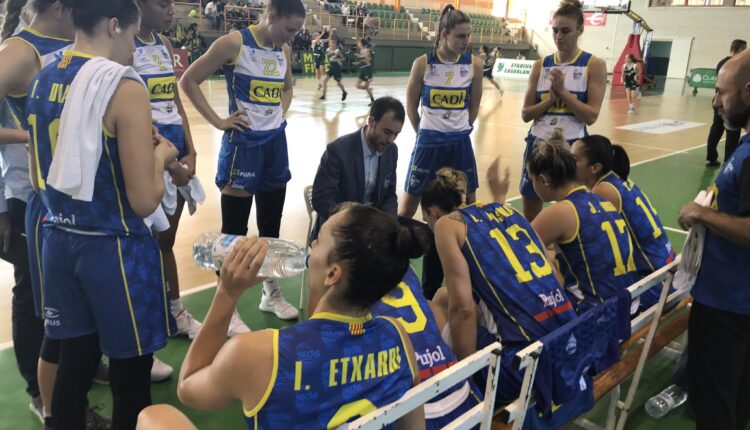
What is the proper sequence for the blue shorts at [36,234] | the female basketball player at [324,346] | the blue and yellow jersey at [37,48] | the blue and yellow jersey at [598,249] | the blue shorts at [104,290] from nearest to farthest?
the female basketball player at [324,346]
the blue shorts at [104,290]
the blue shorts at [36,234]
the blue and yellow jersey at [37,48]
the blue and yellow jersey at [598,249]

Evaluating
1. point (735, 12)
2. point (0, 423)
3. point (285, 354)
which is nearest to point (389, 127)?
point (285, 354)

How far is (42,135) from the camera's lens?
1560 mm

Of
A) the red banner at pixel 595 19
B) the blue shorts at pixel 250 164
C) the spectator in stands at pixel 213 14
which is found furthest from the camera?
the red banner at pixel 595 19

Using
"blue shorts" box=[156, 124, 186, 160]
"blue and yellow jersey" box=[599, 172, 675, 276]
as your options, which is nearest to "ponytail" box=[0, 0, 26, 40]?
"blue shorts" box=[156, 124, 186, 160]

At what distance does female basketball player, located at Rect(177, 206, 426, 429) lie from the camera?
1187 millimetres

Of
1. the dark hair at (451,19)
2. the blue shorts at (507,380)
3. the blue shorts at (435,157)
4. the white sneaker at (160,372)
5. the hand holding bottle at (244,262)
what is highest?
the dark hair at (451,19)

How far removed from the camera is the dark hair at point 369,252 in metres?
1.29

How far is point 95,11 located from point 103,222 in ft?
1.95

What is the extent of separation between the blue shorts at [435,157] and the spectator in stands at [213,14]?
1789 centimetres

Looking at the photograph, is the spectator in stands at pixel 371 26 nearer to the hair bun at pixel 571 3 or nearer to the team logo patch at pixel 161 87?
the hair bun at pixel 571 3

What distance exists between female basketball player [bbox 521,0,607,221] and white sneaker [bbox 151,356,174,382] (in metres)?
2.45

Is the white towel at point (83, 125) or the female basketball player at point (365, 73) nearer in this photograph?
the white towel at point (83, 125)

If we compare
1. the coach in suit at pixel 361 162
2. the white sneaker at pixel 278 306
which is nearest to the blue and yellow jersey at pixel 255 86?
the coach in suit at pixel 361 162

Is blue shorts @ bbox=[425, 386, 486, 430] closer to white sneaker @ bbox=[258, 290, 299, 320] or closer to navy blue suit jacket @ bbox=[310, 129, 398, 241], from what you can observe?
A: navy blue suit jacket @ bbox=[310, 129, 398, 241]
